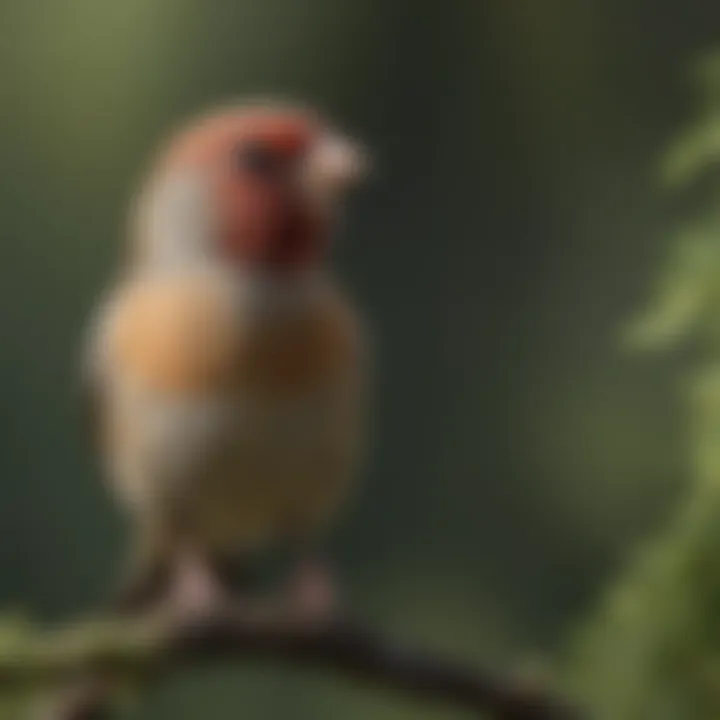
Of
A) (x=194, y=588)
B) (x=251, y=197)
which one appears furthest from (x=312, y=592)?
(x=251, y=197)

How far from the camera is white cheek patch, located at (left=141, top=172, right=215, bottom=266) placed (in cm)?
72

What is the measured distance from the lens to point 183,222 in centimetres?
73

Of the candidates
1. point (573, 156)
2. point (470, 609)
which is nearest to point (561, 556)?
point (470, 609)

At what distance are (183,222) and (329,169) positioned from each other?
0.06 meters

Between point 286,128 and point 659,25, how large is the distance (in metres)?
0.25

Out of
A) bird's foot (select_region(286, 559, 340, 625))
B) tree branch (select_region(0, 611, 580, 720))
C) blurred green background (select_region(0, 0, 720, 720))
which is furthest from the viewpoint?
blurred green background (select_region(0, 0, 720, 720))

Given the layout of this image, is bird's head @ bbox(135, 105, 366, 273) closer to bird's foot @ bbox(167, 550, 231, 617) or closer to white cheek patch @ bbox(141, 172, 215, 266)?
white cheek patch @ bbox(141, 172, 215, 266)

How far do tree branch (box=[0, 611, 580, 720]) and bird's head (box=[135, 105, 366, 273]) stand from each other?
15 cm

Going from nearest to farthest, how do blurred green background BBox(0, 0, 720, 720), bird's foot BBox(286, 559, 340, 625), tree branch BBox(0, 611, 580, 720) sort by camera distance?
tree branch BBox(0, 611, 580, 720), bird's foot BBox(286, 559, 340, 625), blurred green background BBox(0, 0, 720, 720)

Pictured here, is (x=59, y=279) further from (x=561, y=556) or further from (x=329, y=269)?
(x=561, y=556)

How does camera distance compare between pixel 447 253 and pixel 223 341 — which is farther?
pixel 447 253

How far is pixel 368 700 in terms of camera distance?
34.9 inches

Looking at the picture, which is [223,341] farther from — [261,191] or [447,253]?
[447,253]

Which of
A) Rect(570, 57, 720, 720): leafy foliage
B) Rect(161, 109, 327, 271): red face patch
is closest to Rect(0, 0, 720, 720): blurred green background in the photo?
Rect(570, 57, 720, 720): leafy foliage
